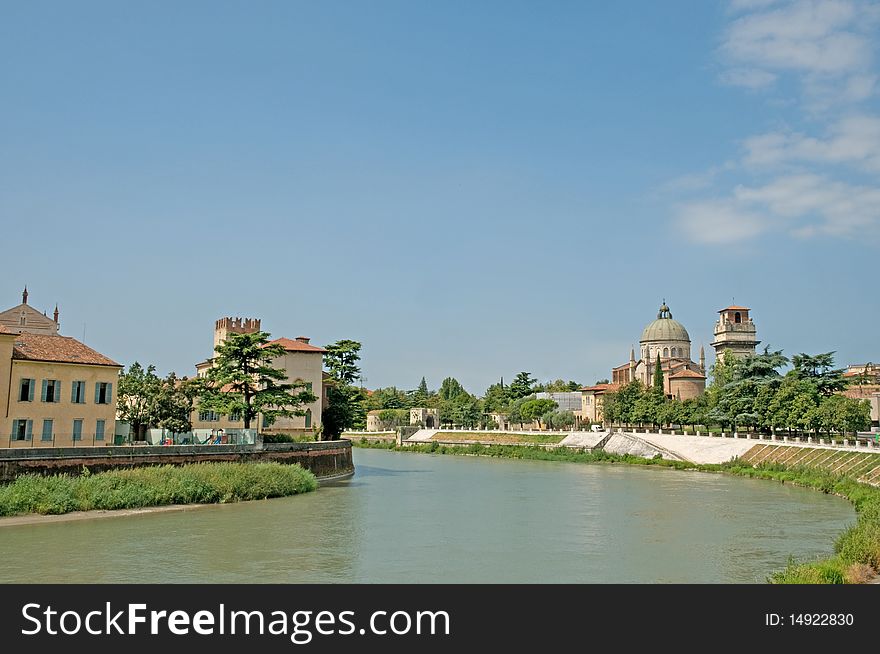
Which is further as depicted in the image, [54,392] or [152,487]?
[54,392]

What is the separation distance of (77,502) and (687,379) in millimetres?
92223

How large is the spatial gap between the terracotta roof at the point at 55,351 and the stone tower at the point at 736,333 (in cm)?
10760

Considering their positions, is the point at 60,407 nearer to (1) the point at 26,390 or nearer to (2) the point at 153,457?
(1) the point at 26,390

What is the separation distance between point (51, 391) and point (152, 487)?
22.9 ft

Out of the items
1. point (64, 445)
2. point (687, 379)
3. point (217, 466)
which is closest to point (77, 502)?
point (64, 445)

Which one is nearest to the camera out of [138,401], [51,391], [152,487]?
[152,487]

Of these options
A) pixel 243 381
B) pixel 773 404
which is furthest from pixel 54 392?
pixel 773 404

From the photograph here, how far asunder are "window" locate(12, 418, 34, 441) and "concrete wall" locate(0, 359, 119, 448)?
10cm

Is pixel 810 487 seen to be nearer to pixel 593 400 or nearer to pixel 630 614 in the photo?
pixel 630 614

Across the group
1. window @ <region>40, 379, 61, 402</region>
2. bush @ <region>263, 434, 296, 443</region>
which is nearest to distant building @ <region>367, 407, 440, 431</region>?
bush @ <region>263, 434, 296, 443</region>

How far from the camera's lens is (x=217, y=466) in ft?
121

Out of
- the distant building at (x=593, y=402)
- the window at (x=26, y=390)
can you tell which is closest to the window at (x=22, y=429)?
the window at (x=26, y=390)

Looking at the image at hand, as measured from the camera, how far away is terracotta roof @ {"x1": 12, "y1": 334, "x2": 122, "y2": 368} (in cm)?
3472

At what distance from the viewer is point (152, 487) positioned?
3294 cm
